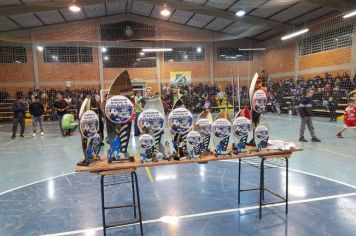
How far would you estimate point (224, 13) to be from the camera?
580 inches

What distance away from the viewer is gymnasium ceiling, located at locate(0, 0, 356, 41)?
11.9m

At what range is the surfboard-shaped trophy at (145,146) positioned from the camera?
8.43 ft

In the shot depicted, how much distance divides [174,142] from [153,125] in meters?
0.30

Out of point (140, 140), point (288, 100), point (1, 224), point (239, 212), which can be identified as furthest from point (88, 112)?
point (288, 100)

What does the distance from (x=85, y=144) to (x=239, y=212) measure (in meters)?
2.00

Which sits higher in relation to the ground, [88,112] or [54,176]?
[88,112]

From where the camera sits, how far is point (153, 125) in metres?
2.62

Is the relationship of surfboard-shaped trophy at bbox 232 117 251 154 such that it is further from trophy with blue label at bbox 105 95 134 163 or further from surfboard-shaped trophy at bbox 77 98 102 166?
surfboard-shaped trophy at bbox 77 98 102 166

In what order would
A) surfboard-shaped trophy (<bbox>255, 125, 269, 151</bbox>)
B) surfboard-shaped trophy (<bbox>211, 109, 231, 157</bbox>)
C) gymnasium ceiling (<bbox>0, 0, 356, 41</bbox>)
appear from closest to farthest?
1. surfboard-shaped trophy (<bbox>211, 109, 231, 157</bbox>)
2. surfboard-shaped trophy (<bbox>255, 125, 269, 151</bbox>)
3. gymnasium ceiling (<bbox>0, 0, 356, 41</bbox>)

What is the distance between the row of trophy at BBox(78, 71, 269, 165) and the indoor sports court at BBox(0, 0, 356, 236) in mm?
11

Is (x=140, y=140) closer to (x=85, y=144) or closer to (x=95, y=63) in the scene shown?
(x=85, y=144)

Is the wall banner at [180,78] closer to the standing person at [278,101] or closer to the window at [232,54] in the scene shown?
the window at [232,54]

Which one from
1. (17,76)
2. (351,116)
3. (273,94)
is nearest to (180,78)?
(273,94)

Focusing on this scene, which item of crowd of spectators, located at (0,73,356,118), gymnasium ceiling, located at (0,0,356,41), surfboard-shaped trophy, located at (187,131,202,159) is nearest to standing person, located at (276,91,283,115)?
crowd of spectators, located at (0,73,356,118)
